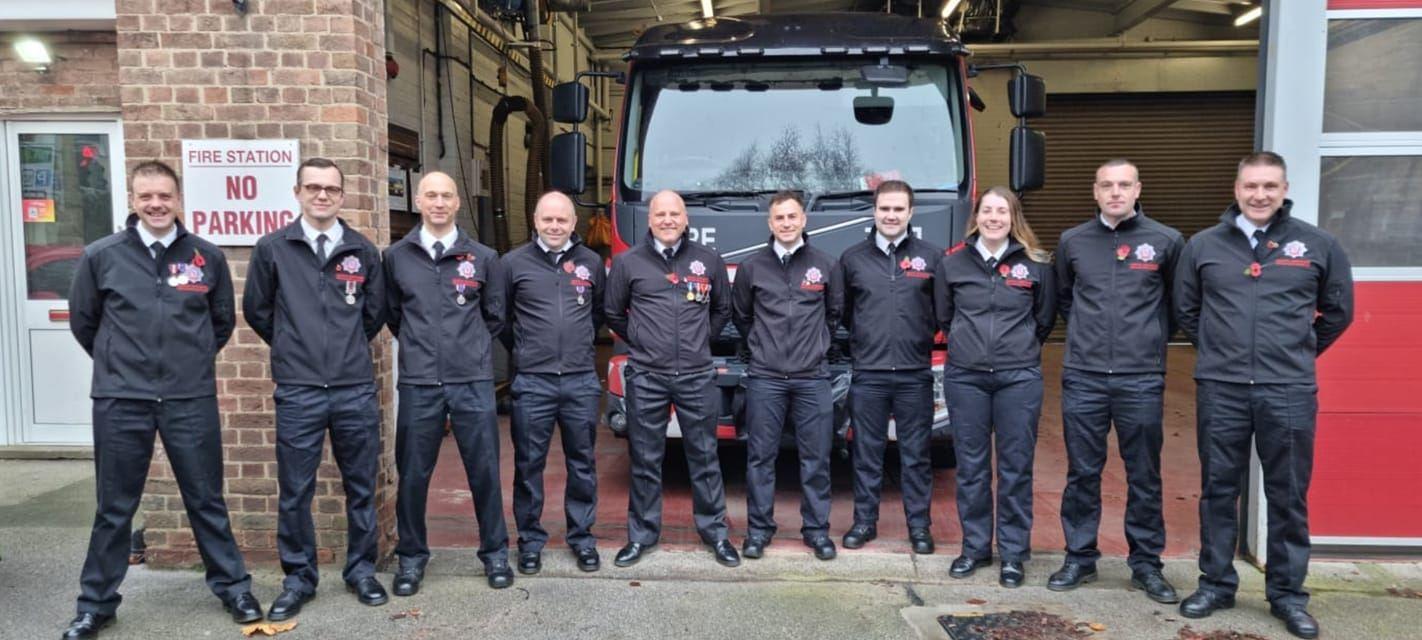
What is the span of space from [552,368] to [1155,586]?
2820mm

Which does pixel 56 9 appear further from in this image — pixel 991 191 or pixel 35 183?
pixel 991 191

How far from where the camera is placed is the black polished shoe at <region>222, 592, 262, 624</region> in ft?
12.7

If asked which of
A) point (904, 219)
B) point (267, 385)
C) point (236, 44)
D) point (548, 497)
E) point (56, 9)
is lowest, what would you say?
point (548, 497)

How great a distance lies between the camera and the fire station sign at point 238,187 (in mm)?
4305

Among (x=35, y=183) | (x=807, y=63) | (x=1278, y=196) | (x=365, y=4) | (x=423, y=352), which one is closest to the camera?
(x=1278, y=196)

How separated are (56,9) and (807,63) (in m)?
4.80

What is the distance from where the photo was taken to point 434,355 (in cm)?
409

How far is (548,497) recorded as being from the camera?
5.87 metres

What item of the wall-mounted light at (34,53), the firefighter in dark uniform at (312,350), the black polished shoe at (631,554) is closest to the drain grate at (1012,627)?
the black polished shoe at (631,554)

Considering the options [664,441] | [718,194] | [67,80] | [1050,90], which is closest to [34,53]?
[67,80]

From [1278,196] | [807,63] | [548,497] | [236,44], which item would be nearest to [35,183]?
[236,44]

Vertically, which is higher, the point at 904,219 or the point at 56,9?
the point at 56,9

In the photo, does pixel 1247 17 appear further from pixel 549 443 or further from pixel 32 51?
pixel 32 51

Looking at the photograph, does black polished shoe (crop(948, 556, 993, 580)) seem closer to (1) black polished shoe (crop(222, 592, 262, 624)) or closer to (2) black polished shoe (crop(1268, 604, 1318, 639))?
(2) black polished shoe (crop(1268, 604, 1318, 639))
